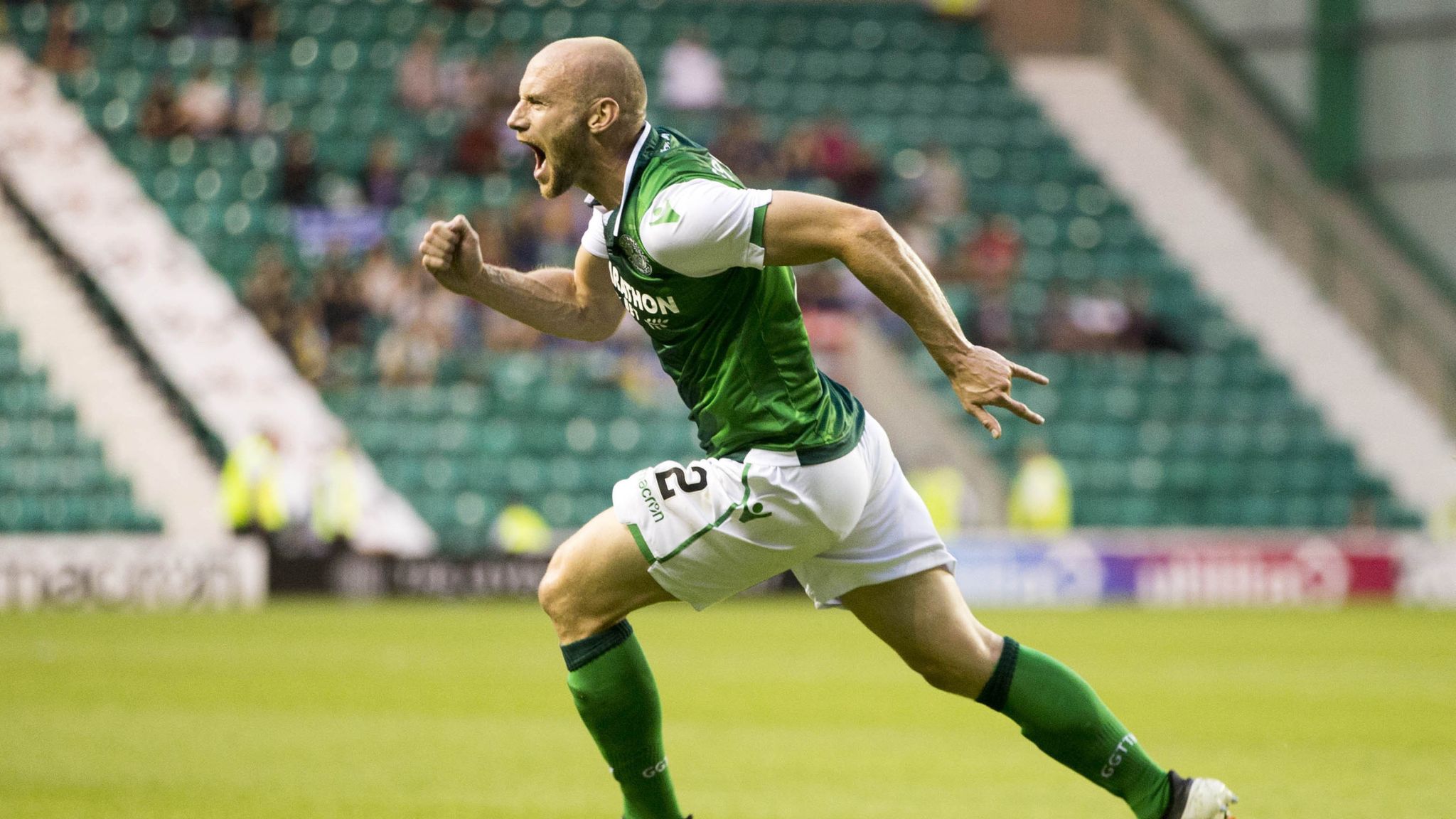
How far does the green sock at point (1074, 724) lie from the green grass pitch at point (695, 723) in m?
1.29

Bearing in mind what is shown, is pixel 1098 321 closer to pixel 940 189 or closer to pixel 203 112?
pixel 940 189

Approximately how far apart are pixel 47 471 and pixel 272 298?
307 centimetres

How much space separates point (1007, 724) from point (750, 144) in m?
14.6

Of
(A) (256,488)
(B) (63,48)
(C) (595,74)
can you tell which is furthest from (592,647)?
(B) (63,48)

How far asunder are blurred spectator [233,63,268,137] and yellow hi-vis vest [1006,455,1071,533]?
10.4 m

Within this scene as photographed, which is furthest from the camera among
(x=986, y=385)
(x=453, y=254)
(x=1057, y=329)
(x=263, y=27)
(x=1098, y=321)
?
(x=263, y=27)

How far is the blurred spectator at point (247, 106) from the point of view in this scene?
23.2 m

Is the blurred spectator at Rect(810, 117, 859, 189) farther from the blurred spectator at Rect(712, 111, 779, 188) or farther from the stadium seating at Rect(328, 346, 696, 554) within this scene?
the stadium seating at Rect(328, 346, 696, 554)

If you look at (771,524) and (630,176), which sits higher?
(630,176)

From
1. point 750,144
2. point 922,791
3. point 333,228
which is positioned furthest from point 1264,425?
point 922,791

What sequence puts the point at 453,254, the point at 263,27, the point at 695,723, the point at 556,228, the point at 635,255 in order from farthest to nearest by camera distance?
the point at 263,27 → the point at 556,228 → the point at 695,723 → the point at 453,254 → the point at 635,255

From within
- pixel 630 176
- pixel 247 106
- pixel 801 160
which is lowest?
pixel 630 176

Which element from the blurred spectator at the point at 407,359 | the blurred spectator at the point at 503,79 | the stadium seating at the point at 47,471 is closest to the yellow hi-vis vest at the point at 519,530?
the blurred spectator at the point at 407,359

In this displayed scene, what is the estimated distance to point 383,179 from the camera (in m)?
22.5
